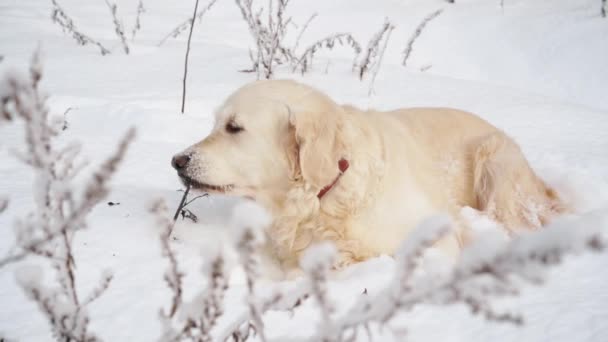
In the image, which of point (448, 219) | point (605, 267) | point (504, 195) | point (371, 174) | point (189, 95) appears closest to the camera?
point (448, 219)

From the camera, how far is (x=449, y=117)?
8.79 feet

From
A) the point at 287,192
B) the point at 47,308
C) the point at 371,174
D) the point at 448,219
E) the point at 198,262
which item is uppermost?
the point at 448,219

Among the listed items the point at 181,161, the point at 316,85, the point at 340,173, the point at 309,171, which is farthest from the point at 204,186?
the point at 316,85

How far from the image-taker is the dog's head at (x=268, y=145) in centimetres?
192

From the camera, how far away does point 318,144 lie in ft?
6.27

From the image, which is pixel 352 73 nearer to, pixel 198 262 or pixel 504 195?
pixel 504 195

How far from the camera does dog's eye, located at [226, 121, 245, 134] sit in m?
1.98

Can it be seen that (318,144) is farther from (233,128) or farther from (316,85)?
(316,85)

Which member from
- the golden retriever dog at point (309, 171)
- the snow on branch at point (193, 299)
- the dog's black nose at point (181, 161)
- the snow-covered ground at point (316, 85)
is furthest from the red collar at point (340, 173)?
the snow on branch at point (193, 299)

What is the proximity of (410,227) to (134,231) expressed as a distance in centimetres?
111

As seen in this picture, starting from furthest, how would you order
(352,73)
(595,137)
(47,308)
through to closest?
(352,73), (595,137), (47,308)

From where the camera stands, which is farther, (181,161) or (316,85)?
(316,85)

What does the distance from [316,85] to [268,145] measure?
1.97 meters

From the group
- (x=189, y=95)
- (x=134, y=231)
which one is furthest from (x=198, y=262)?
(x=189, y=95)
